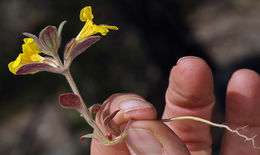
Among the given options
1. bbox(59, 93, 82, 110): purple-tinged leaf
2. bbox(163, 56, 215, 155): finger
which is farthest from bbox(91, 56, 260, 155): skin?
bbox(59, 93, 82, 110): purple-tinged leaf

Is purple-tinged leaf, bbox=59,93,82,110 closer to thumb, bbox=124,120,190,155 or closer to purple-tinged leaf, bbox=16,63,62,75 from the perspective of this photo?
purple-tinged leaf, bbox=16,63,62,75

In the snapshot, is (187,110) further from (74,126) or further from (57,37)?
(74,126)

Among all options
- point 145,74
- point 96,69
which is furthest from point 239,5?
point 96,69

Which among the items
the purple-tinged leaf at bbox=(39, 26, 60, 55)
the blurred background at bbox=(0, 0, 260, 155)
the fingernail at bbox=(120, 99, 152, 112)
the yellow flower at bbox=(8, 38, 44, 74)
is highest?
the purple-tinged leaf at bbox=(39, 26, 60, 55)

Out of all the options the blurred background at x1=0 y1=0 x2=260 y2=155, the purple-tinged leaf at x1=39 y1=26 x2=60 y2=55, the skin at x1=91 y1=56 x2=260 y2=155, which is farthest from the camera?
the blurred background at x1=0 y1=0 x2=260 y2=155

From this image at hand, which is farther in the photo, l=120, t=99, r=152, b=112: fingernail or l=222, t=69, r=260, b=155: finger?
l=222, t=69, r=260, b=155: finger

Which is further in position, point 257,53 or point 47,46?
point 257,53

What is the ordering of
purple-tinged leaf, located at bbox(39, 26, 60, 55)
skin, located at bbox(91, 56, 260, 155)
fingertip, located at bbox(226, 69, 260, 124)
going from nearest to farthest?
purple-tinged leaf, located at bbox(39, 26, 60, 55), skin, located at bbox(91, 56, 260, 155), fingertip, located at bbox(226, 69, 260, 124)
